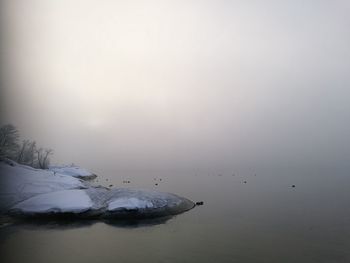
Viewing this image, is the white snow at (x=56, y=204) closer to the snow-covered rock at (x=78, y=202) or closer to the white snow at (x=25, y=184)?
the snow-covered rock at (x=78, y=202)

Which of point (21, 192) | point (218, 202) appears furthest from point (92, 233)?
point (218, 202)

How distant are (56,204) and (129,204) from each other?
220 inches

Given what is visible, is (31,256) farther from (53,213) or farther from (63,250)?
(53,213)

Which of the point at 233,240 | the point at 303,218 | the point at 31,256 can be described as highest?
the point at 303,218

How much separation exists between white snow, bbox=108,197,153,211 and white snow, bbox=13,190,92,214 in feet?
5.93

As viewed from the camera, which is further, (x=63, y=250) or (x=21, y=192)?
(x=21, y=192)

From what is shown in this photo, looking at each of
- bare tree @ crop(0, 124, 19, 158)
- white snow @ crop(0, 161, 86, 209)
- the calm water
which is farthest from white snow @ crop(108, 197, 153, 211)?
bare tree @ crop(0, 124, 19, 158)

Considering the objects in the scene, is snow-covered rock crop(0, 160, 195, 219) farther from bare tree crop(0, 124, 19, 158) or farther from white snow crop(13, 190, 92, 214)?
bare tree crop(0, 124, 19, 158)

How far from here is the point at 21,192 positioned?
30.9 m

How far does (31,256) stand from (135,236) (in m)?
7.02

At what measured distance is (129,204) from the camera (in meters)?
28.9

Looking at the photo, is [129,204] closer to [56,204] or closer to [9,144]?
[56,204]

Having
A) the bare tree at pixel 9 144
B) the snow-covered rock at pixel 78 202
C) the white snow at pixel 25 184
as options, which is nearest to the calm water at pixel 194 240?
the snow-covered rock at pixel 78 202

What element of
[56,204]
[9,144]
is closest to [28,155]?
[9,144]
